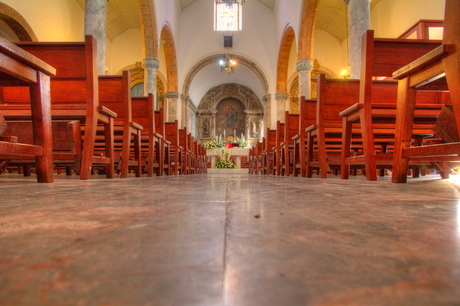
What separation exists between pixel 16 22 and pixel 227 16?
7844 millimetres

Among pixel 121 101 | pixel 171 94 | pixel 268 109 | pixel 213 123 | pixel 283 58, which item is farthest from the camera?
pixel 213 123

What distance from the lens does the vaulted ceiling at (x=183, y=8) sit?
1120 centimetres

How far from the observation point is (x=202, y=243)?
373 millimetres

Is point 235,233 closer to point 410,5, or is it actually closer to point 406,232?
point 406,232

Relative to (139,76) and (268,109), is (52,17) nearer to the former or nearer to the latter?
(139,76)

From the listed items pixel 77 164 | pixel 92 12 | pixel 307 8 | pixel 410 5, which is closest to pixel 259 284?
pixel 77 164

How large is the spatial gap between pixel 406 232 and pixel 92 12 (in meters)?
5.25

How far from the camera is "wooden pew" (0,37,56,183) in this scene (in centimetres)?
144

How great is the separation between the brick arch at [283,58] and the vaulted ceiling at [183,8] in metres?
1.85

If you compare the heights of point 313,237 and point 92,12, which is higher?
point 92,12

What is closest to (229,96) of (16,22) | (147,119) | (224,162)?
(224,162)

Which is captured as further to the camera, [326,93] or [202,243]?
[326,93]

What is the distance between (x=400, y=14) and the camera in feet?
28.4

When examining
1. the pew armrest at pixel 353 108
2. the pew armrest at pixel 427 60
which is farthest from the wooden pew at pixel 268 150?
the pew armrest at pixel 427 60
